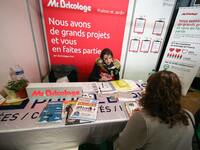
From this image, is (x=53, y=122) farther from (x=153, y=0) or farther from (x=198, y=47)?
(x=198, y=47)

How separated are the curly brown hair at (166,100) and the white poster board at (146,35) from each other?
1737 mm

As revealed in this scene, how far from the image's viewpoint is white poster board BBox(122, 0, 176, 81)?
2.06 metres

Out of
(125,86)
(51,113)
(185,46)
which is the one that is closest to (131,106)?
(125,86)

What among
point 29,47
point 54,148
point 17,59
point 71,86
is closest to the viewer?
point 54,148

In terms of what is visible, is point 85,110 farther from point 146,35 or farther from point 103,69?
point 146,35

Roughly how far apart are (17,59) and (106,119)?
4.08 ft

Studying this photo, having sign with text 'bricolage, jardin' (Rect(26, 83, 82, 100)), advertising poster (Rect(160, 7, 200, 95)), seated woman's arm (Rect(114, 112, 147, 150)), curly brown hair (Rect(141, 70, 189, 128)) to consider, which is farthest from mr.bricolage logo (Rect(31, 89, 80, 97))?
advertising poster (Rect(160, 7, 200, 95))

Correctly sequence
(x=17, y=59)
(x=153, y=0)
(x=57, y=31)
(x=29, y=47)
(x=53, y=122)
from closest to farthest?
(x=53, y=122)
(x=17, y=59)
(x=29, y=47)
(x=57, y=31)
(x=153, y=0)

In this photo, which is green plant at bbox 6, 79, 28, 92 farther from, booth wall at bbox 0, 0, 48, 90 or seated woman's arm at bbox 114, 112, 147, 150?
seated woman's arm at bbox 114, 112, 147, 150

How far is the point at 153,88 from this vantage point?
0.68 m

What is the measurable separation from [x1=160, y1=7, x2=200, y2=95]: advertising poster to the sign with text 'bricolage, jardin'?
7.06 ft

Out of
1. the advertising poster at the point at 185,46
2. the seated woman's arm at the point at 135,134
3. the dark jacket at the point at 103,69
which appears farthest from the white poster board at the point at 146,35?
the seated woman's arm at the point at 135,134

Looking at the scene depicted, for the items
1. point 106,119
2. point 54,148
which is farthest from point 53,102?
point 106,119

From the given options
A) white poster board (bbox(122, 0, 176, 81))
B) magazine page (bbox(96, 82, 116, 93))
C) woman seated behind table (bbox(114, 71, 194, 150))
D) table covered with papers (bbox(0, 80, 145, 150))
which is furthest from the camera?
white poster board (bbox(122, 0, 176, 81))
